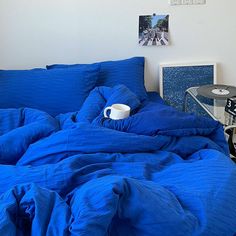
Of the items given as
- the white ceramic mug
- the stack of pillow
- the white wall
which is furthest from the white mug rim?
the white wall

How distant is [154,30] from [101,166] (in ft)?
4.20

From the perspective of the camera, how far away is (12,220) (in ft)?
2.64

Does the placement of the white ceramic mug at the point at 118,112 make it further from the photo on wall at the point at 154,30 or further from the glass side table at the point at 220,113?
the photo on wall at the point at 154,30

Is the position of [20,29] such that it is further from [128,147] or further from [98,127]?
[128,147]

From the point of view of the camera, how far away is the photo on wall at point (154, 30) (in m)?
2.12

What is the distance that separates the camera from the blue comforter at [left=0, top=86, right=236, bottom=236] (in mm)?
807

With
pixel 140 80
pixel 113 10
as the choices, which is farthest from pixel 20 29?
pixel 140 80

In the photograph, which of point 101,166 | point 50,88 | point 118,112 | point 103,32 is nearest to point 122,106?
point 118,112

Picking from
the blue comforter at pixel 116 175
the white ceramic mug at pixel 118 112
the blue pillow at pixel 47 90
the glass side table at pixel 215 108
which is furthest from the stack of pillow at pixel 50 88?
the white ceramic mug at pixel 118 112

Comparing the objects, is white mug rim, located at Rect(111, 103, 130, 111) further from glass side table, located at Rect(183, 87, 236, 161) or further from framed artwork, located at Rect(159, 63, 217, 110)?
framed artwork, located at Rect(159, 63, 217, 110)

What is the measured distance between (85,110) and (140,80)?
0.59m

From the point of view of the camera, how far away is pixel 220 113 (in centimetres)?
177

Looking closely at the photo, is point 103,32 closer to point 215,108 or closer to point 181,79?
point 181,79

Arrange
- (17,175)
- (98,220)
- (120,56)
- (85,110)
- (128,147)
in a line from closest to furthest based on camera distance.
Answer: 1. (98,220)
2. (17,175)
3. (128,147)
4. (85,110)
5. (120,56)
